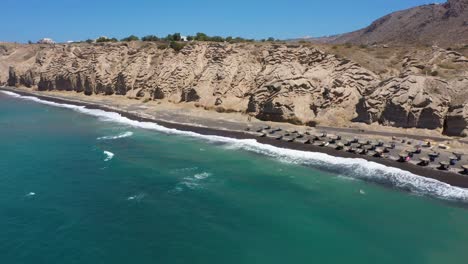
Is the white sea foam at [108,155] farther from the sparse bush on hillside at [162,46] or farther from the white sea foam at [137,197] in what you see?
the sparse bush on hillside at [162,46]

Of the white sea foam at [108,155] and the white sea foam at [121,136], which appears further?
the white sea foam at [121,136]

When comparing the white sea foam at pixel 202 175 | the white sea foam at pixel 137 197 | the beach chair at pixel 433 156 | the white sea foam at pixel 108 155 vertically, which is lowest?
the white sea foam at pixel 137 197

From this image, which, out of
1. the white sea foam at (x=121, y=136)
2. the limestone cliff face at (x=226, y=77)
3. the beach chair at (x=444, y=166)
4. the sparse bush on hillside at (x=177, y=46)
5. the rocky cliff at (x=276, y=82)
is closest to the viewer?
the beach chair at (x=444, y=166)

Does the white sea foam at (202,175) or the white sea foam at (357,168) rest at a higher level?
the white sea foam at (357,168)

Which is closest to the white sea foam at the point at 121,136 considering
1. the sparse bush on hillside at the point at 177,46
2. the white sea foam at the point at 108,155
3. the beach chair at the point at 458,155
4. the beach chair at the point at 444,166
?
the white sea foam at the point at 108,155

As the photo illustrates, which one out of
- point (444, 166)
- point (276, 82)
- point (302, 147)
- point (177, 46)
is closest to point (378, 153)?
point (444, 166)

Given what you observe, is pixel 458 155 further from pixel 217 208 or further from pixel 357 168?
pixel 217 208
